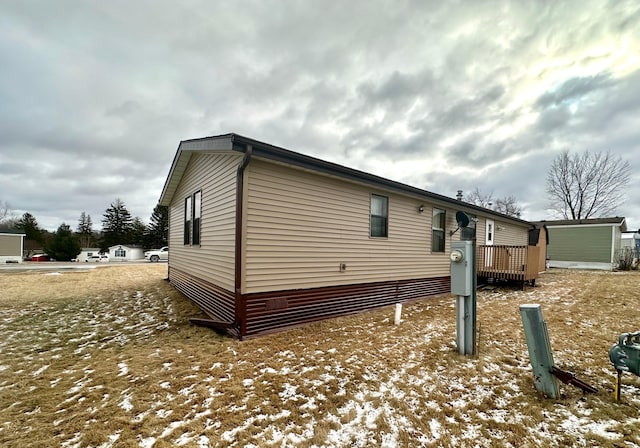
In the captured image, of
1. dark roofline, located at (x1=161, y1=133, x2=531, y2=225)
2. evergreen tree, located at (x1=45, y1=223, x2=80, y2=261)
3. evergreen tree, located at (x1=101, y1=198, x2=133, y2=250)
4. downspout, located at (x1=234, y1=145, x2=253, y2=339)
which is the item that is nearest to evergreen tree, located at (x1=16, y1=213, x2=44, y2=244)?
evergreen tree, located at (x1=101, y1=198, x2=133, y2=250)

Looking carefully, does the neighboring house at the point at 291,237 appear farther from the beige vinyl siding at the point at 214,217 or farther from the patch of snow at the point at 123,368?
the patch of snow at the point at 123,368

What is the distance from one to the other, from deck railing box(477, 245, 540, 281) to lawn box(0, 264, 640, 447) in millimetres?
3352

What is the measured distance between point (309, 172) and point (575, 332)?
219 inches

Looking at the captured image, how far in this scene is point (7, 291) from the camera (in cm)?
913

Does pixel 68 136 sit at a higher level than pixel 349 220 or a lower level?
higher

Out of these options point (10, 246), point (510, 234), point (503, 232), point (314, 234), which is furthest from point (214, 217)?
point (10, 246)

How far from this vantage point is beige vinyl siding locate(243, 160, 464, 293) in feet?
16.2

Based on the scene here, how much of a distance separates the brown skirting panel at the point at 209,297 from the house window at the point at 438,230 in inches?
261

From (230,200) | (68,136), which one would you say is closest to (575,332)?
(230,200)

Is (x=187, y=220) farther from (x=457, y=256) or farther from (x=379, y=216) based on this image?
(x=457, y=256)

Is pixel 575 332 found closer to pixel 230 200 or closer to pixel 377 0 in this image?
pixel 230 200

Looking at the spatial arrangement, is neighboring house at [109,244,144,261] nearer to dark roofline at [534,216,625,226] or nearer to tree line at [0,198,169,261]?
tree line at [0,198,169,261]

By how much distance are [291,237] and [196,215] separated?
12.3 feet

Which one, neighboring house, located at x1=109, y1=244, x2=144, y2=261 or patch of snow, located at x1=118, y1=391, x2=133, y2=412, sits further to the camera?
neighboring house, located at x1=109, y1=244, x2=144, y2=261
